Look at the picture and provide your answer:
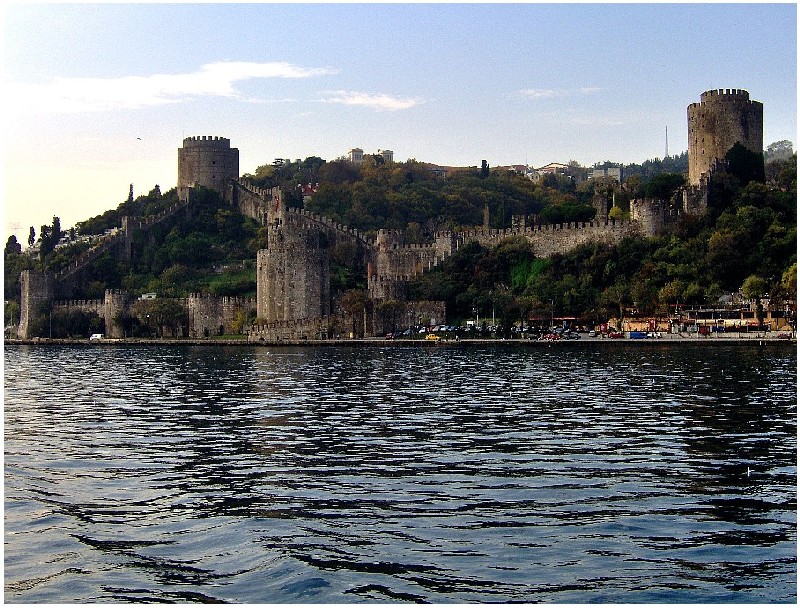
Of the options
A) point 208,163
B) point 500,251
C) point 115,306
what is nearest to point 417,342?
point 500,251

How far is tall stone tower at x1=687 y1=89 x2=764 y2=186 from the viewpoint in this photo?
6912 centimetres

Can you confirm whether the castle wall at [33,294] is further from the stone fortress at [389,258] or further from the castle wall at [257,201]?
the castle wall at [257,201]

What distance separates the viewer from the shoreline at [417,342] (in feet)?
191

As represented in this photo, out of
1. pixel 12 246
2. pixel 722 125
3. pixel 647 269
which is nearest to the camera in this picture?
pixel 647 269

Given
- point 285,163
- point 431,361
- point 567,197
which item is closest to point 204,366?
point 431,361

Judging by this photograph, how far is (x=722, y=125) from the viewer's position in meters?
69.1

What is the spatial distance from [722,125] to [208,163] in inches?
1504

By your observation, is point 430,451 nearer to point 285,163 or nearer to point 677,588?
point 677,588

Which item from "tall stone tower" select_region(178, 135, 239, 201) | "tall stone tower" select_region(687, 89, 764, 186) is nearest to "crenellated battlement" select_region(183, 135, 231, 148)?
"tall stone tower" select_region(178, 135, 239, 201)

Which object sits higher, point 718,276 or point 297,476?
point 718,276

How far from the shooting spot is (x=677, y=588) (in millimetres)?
11219

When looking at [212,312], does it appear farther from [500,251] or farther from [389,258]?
[500,251]

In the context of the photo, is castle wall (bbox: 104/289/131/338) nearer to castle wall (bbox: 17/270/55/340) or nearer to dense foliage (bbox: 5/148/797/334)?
dense foliage (bbox: 5/148/797/334)

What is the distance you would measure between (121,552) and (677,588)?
5.49m
